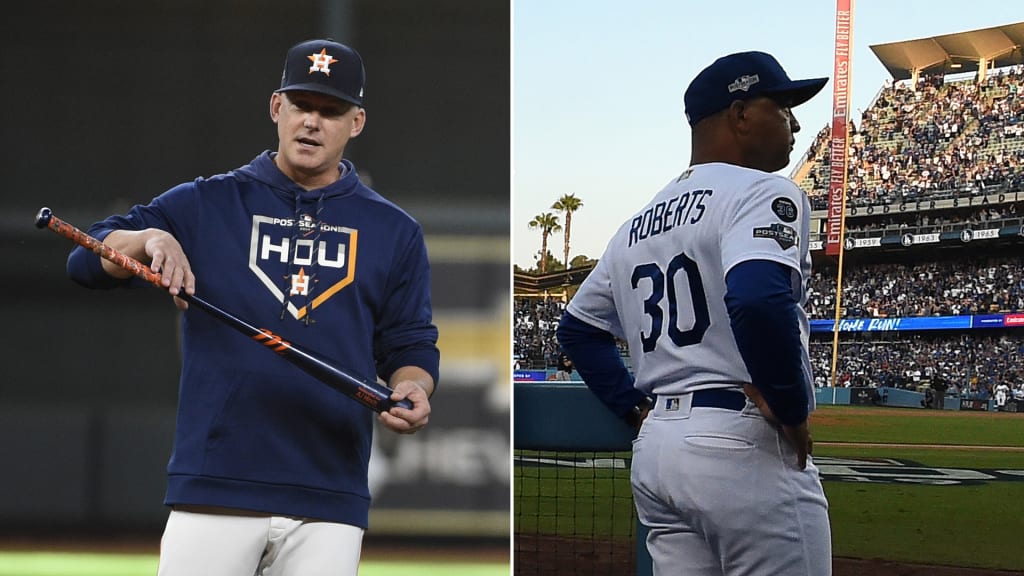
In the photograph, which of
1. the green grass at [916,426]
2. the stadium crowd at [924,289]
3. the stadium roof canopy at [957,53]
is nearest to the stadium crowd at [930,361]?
the stadium crowd at [924,289]

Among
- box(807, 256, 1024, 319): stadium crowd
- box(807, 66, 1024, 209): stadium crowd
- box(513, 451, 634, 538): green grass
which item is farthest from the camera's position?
box(807, 66, 1024, 209): stadium crowd

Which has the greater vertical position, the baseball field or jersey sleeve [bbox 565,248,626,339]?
jersey sleeve [bbox 565,248,626,339]

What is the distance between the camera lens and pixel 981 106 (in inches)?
721

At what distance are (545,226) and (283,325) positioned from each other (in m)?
5.39

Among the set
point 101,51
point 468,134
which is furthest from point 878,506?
point 101,51

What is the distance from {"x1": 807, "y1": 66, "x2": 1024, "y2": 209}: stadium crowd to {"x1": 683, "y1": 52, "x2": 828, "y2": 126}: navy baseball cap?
17.1m

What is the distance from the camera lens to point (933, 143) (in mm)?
18328

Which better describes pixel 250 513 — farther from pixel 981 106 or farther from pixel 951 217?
pixel 981 106

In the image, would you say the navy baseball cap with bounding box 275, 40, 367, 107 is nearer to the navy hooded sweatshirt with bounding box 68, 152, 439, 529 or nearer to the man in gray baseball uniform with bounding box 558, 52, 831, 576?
the navy hooded sweatshirt with bounding box 68, 152, 439, 529

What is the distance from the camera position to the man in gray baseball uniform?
1.26m

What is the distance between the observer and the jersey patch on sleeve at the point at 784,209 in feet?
4.27

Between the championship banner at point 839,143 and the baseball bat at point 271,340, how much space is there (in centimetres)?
1286

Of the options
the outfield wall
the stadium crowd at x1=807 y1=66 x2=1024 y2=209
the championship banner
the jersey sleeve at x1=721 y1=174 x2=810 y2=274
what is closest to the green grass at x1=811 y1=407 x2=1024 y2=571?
the outfield wall

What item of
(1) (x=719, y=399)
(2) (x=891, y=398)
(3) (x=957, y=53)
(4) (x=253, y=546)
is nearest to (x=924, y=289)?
(2) (x=891, y=398)
